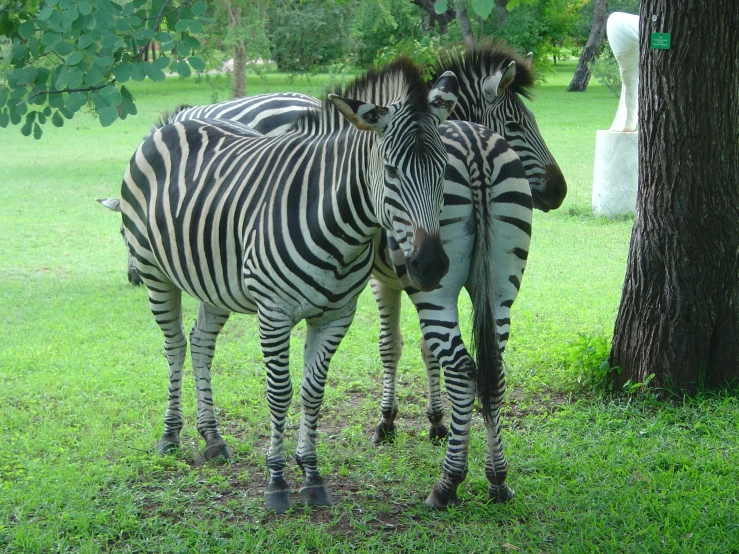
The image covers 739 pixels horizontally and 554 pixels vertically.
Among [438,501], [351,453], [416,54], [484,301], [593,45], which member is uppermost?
[593,45]

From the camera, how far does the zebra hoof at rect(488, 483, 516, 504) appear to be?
4258mm

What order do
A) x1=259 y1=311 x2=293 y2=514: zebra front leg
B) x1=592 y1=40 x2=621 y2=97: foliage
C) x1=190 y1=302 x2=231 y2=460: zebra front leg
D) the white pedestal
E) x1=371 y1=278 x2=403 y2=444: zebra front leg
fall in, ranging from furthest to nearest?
x1=592 y1=40 x2=621 y2=97: foliage < the white pedestal < x1=371 y1=278 x2=403 y2=444: zebra front leg < x1=190 y1=302 x2=231 y2=460: zebra front leg < x1=259 y1=311 x2=293 y2=514: zebra front leg

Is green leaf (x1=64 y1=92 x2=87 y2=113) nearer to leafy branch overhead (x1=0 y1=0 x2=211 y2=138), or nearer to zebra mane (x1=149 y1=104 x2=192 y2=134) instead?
leafy branch overhead (x1=0 y1=0 x2=211 y2=138)

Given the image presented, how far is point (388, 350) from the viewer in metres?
5.29

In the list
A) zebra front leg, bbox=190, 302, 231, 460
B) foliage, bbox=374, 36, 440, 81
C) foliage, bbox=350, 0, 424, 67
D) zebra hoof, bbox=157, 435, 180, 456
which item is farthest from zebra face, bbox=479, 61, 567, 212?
foliage, bbox=350, 0, 424, 67

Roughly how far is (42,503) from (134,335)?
344cm

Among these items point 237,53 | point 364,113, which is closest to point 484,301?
point 364,113

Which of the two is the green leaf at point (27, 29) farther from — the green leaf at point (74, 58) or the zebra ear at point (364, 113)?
the zebra ear at point (364, 113)

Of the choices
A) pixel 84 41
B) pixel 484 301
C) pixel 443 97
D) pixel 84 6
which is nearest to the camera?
pixel 84 6

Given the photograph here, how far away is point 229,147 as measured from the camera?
4727mm

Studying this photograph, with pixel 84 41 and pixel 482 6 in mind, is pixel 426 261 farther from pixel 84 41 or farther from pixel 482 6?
pixel 84 41

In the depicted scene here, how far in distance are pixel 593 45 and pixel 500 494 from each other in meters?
29.7

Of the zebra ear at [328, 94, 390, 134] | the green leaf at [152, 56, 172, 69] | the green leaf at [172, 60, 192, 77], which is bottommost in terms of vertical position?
the zebra ear at [328, 94, 390, 134]

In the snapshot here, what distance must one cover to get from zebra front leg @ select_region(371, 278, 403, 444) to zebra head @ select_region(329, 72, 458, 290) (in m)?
1.55
